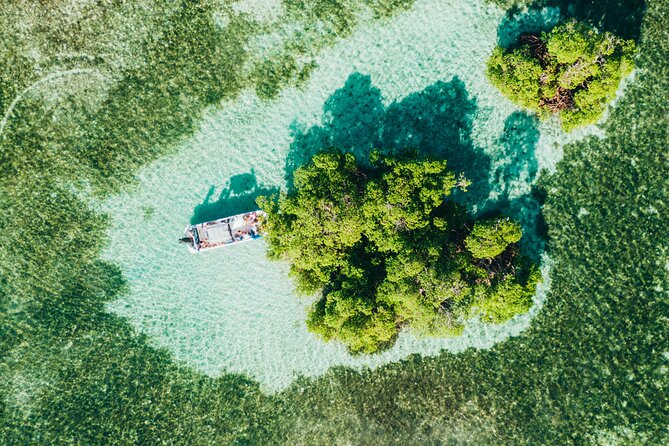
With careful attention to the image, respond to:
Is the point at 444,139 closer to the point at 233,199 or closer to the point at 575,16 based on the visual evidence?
the point at 575,16

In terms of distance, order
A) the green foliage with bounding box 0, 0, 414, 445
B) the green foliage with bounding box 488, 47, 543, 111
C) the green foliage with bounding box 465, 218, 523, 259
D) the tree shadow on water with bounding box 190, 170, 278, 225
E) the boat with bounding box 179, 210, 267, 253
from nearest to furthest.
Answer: the green foliage with bounding box 465, 218, 523, 259 < the green foliage with bounding box 488, 47, 543, 111 < the boat with bounding box 179, 210, 267, 253 < the green foliage with bounding box 0, 0, 414, 445 < the tree shadow on water with bounding box 190, 170, 278, 225

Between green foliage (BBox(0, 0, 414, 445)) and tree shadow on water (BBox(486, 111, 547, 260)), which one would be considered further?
green foliage (BBox(0, 0, 414, 445))

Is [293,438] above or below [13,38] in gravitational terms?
below

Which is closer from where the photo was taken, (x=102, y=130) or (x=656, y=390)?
(x=656, y=390)

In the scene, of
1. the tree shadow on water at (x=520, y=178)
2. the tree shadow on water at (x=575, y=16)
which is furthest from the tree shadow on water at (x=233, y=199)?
the tree shadow on water at (x=575, y=16)

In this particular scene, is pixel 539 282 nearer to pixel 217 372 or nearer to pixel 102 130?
pixel 217 372

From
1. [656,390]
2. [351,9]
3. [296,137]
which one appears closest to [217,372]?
[296,137]

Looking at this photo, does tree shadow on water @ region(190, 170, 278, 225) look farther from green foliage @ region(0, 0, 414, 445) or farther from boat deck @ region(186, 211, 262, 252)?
green foliage @ region(0, 0, 414, 445)

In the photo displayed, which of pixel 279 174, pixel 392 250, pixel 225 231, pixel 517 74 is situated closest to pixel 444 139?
pixel 517 74

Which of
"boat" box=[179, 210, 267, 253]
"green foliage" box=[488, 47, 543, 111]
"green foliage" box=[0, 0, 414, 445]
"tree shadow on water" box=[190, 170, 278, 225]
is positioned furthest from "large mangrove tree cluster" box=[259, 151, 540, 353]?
"green foliage" box=[0, 0, 414, 445]
